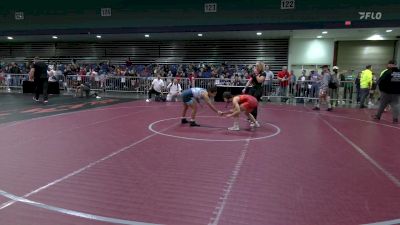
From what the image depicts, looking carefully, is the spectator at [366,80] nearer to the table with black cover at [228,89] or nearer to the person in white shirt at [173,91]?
the table with black cover at [228,89]

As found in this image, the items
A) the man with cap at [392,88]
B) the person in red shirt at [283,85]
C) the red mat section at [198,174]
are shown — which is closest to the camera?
the red mat section at [198,174]

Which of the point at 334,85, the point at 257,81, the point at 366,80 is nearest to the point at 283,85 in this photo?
the point at 334,85

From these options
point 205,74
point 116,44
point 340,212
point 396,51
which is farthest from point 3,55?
point 340,212

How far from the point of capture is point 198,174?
4953mm

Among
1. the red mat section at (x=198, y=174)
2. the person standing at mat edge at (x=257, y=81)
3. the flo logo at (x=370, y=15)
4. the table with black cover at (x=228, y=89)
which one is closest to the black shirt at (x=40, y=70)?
the red mat section at (x=198, y=174)

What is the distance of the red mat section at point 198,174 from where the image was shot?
12.0 feet

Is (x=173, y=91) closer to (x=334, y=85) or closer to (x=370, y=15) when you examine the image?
(x=334, y=85)

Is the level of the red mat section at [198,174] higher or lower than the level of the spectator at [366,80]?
lower

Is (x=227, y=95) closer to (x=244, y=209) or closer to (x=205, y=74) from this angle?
(x=244, y=209)

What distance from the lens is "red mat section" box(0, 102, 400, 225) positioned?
3660 mm

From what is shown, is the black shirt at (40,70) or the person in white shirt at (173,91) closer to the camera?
the black shirt at (40,70)

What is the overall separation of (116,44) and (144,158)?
2287 centimetres

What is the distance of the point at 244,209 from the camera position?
12.3ft

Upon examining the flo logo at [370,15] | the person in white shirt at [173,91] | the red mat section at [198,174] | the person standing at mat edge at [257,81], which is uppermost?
the flo logo at [370,15]
